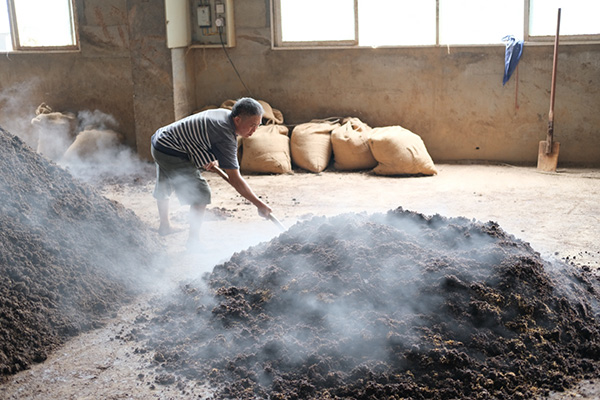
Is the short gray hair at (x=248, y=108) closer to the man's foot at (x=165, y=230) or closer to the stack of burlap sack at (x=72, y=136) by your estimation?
the man's foot at (x=165, y=230)

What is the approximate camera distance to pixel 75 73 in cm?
879

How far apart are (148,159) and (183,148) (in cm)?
364

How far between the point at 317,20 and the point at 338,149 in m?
1.77

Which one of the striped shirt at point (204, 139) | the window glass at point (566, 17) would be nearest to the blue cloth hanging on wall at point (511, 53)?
the window glass at point (566, 17)

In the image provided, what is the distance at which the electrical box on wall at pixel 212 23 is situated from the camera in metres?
8.16

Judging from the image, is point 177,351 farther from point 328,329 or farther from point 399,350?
point 399,350

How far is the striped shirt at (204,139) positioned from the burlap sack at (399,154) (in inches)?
124

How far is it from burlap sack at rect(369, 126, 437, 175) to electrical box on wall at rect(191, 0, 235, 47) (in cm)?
237

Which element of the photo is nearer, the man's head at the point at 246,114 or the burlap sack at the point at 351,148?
the man's head at the point at 246,114

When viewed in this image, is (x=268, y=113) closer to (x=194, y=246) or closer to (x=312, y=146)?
(x=312, y=146)

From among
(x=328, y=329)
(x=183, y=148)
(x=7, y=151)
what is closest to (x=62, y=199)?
(x=7, y=151)

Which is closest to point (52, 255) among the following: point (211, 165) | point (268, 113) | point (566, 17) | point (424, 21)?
point (211, 165)

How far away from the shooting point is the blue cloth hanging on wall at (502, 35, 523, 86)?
7613 millimetres

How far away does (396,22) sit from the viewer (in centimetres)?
808
